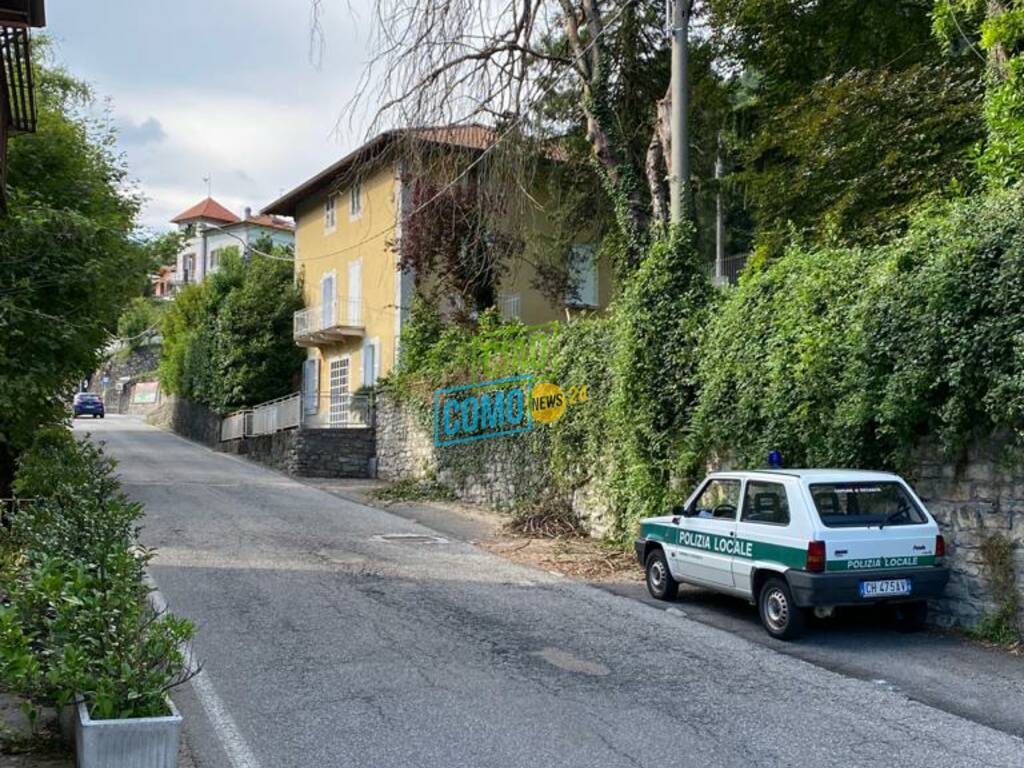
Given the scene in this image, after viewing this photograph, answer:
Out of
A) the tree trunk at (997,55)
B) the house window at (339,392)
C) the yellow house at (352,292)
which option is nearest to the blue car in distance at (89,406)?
the yellow house at (352,292)

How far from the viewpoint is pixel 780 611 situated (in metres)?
8.69

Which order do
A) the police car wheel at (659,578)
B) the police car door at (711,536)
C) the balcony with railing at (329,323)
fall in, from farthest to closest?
the balcony with railing at (329,323) → the police car wheel at (659,578) → the police car door at (711,536)

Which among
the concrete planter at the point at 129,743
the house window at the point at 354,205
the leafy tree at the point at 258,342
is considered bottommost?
the concrete planter at the point at 129,743

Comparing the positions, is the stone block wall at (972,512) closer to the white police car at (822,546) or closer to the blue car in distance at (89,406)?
the white police car at (822,546)

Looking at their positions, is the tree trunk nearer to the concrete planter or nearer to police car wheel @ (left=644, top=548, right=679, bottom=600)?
police car wheel @ (left=644, top=548, right=679, bottom=600)

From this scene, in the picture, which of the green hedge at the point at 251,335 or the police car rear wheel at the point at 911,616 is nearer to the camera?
the police car rear wheel at the point at 911,616

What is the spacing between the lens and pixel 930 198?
13617 mm

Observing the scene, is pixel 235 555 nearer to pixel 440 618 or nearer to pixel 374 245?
pixel 440 618

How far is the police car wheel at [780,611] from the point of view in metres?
8.49

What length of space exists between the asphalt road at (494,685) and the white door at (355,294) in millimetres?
19418

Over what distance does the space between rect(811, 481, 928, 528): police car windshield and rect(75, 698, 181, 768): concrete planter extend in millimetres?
5944

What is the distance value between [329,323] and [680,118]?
2058 cm

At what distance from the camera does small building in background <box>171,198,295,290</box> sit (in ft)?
238

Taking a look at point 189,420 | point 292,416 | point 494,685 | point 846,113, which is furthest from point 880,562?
point 189,420
